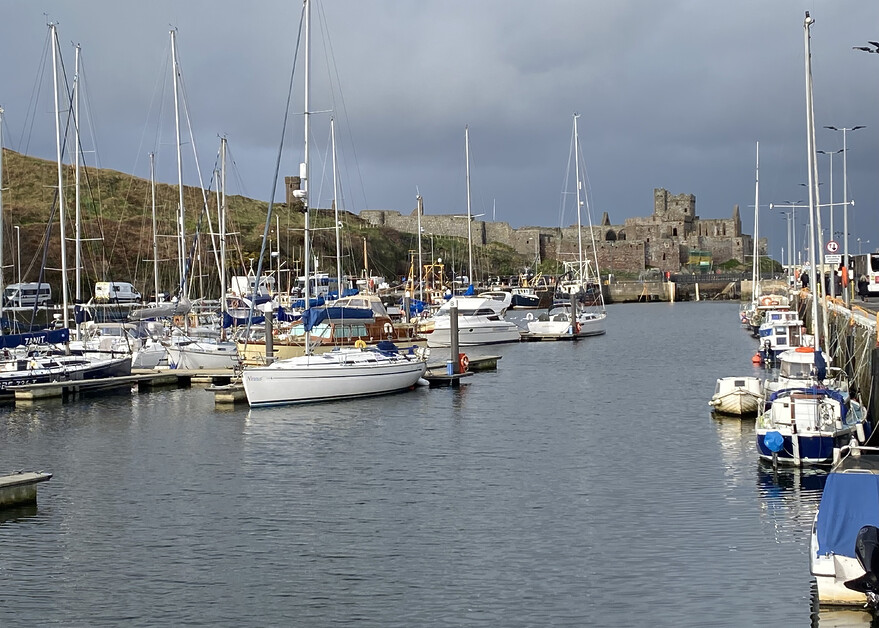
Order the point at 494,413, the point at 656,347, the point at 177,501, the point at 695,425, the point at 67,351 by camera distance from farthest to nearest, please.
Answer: the point at 656,347 → the point at 67,351 → the point at 494,413 → the point at 695,425 → the point at 177,501

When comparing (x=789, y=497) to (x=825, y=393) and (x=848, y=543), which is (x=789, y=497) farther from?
(x=848, y=543)

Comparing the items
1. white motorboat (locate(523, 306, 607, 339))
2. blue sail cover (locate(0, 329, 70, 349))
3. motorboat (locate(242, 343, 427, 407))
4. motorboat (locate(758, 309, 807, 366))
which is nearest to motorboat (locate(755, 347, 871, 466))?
motorboat (locate(242, 343, 427, 407))

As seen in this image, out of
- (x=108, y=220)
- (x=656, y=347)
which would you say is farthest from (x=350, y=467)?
(x=108, y=220)

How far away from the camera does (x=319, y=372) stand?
32.9m

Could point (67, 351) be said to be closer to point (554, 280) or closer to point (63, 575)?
point (63, 575)

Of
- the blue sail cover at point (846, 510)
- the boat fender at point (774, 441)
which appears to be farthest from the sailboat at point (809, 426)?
the blue sail cover at point (846, 510)

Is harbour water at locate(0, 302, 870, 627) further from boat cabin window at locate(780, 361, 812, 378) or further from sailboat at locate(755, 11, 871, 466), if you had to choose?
boat cabin window at locate(780, 361, 812, 378)

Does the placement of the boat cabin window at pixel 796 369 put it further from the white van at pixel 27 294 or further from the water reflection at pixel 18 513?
the white van at pixel 27 294

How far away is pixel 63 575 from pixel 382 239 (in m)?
108

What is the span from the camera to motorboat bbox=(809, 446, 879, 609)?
524 inches

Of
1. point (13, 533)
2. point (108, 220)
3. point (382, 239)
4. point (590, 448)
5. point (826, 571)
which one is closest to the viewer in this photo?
point (826, 571)

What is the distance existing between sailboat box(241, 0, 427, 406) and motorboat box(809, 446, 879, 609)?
20.3m

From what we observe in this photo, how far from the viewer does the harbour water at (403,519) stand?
1472 centimetres

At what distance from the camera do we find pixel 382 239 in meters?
124
